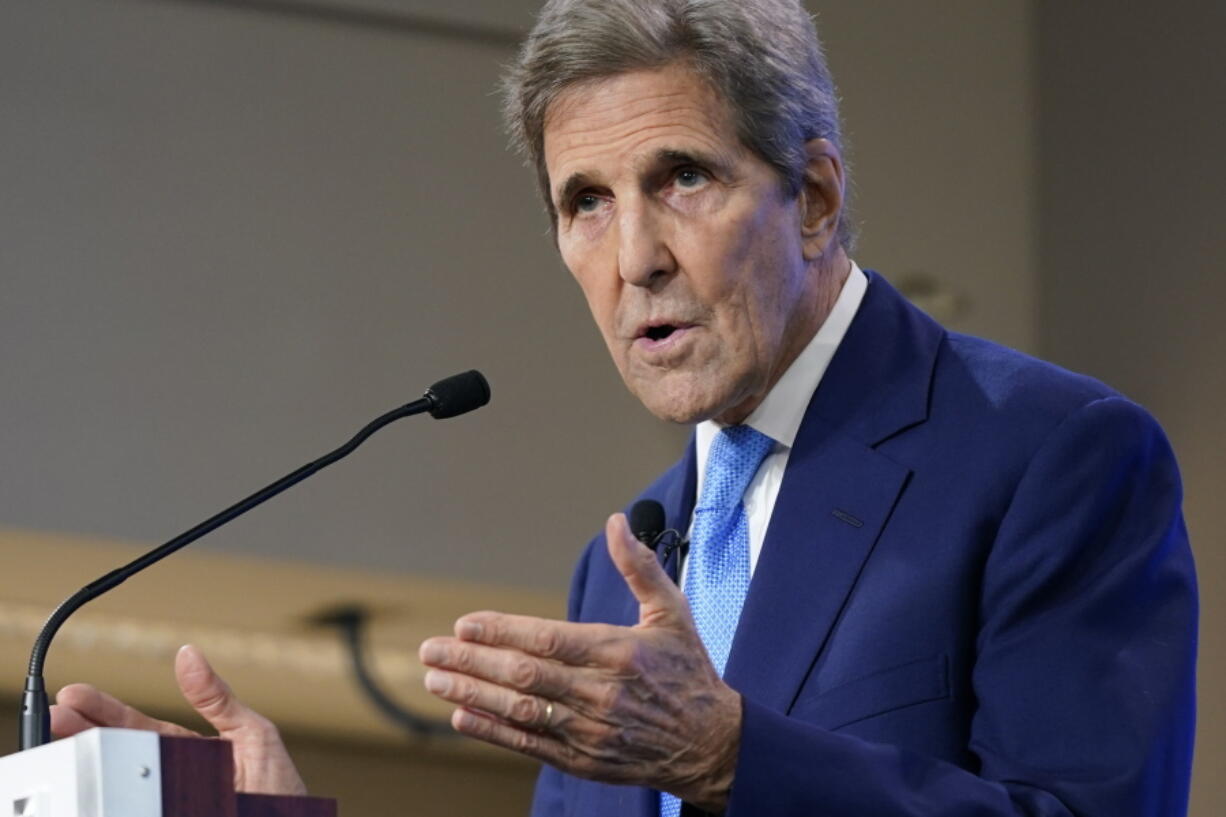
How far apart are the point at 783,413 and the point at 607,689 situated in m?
0.81

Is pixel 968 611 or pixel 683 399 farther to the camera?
pixel 683 399

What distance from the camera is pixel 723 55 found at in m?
2.48

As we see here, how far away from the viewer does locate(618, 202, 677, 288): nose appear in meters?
2.42

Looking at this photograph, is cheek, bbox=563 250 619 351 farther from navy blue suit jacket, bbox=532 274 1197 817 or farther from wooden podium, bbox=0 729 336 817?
wooden podium, bbox=0 729 336 817

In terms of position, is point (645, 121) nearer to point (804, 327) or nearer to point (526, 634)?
point (804, 327)

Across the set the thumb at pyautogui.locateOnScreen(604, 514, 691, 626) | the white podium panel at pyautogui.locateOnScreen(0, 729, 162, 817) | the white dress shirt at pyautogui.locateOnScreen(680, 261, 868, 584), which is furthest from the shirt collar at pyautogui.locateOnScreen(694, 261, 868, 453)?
the white podium panel at pyautogui.locateOnScreen(0, 729, 162, 817)

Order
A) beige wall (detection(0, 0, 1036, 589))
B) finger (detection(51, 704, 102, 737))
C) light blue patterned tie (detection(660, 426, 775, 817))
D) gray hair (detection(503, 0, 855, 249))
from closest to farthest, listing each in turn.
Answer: finger (detection(51, 704, 102, 737))
light blue patterned tie (detection(660, 426, 775, 817))
gray hair (detection(503, 0, 855, 249))
beige wall (detection(0, 0, 1036, 589))

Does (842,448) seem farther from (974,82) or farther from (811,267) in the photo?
(974,82)

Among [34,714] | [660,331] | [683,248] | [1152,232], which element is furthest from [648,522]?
[1152,232]

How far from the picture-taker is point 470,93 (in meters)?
6.18

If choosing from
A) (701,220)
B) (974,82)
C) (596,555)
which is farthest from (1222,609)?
(701,220)

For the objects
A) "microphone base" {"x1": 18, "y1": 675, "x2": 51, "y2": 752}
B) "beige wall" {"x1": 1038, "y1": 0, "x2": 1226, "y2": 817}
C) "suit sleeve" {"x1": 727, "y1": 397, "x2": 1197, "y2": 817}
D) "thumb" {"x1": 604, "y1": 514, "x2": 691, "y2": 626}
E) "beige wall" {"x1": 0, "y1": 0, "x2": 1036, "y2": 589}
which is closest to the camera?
"thumb" {"x1": 604, "y1": 514, "x2": 691, "y2": 626}

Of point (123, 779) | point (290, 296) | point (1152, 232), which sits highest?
point (1152, 232)

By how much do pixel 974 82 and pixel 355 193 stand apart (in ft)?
7.33
